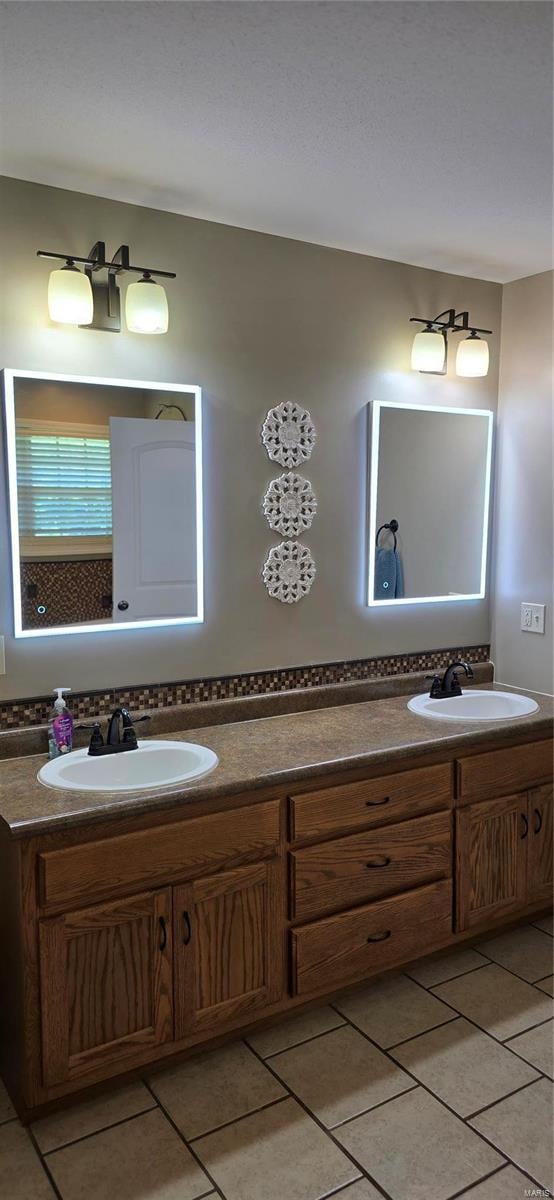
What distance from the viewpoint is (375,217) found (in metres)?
2.53

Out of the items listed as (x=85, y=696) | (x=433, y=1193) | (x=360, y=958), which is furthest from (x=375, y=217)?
(x=433, y=1193)

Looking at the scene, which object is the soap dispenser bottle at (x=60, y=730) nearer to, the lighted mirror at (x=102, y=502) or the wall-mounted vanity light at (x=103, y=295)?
the lighted mirror at (x=102, y=502)

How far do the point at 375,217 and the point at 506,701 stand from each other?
5.69 ft

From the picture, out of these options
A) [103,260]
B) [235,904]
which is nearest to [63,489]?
[103,260]

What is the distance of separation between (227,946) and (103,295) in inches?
72.7

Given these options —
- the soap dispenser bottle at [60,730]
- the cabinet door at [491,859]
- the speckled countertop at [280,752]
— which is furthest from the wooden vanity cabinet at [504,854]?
the soap dispenser bottle at [60,730]

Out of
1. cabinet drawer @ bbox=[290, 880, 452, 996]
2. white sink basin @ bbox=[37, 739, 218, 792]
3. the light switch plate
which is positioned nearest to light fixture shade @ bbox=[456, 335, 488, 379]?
the light switch plate

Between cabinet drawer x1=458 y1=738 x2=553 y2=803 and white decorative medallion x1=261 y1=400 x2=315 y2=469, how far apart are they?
1147 millimetres

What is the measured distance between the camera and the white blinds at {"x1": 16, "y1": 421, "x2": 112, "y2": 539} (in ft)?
7.52

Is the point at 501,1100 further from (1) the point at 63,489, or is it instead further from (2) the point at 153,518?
(1) the point at 63,489

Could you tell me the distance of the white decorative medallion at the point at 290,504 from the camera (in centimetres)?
275

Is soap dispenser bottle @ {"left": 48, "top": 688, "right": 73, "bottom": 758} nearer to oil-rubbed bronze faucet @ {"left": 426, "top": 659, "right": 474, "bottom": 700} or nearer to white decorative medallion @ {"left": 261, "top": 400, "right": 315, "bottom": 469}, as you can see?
white decorative medallion @ {"left": 261, "top": 400, "right": 315, "bottom": 469}

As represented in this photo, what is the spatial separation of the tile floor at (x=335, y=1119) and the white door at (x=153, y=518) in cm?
130

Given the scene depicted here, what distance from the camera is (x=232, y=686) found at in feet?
8.92
